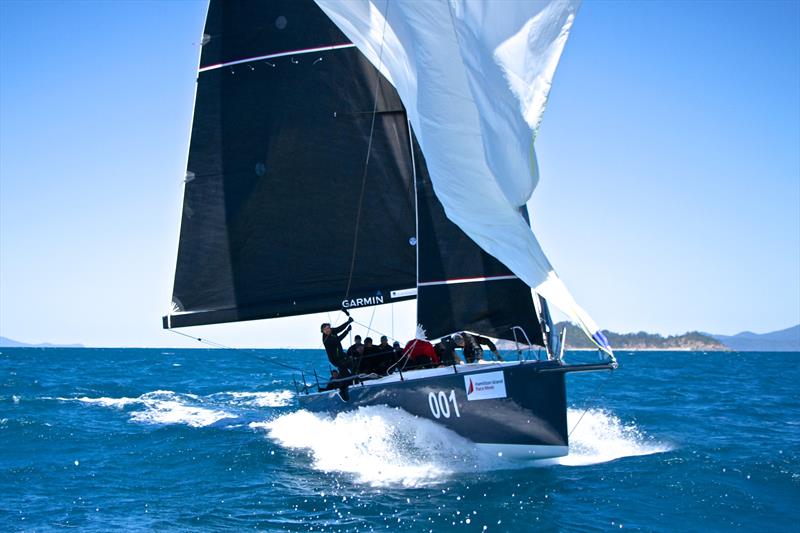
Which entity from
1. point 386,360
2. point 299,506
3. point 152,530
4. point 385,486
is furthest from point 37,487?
point 386,360

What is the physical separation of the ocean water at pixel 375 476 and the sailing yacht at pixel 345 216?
623 millimetres

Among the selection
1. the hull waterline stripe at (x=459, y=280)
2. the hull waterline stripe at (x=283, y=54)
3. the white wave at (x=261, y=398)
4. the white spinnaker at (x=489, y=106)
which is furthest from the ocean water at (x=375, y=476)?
the hull waterline stripe at (x=283, y=54)

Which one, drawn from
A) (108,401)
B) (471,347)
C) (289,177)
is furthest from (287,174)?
(108,401)

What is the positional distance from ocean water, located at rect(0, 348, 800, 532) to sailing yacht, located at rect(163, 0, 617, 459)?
0.62 metres

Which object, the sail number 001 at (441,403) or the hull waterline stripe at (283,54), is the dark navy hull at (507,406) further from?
the hull waterline stripe at (283,54)

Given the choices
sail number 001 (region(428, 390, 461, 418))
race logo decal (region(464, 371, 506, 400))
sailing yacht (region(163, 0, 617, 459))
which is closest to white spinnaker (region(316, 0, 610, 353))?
sailing yacht (region(163, 0, 617, 459))

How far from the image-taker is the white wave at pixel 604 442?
11.6m

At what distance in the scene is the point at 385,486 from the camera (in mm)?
9422

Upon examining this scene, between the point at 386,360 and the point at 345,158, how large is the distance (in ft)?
11.9

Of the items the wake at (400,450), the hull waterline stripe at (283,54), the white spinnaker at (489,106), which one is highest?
the hull waterline stripe at (283,54)

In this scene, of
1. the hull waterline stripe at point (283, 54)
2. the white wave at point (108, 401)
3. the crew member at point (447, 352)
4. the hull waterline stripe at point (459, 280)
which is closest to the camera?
the crew member at point (447, 352)

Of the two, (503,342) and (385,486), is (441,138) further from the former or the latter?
(385,486)

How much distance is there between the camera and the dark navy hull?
10.2 m

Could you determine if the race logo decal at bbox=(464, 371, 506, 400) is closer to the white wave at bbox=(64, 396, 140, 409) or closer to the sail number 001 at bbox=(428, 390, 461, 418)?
the sail number 001 at bbox=(428, 390, 461, 418)
